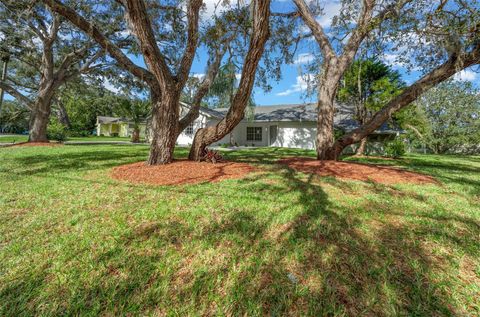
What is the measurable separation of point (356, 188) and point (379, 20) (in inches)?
186

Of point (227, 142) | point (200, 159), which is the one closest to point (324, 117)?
point (200, 159)

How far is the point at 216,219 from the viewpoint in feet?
9.87

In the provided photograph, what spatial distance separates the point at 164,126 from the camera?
19.5ft

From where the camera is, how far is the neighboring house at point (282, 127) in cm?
1686

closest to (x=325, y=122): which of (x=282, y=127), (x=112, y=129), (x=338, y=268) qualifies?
(x=338, y=268)

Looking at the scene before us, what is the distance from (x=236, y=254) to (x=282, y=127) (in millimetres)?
17693

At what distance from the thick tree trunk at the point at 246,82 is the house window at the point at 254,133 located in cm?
1407

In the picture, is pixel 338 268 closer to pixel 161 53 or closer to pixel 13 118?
pixel 161 53

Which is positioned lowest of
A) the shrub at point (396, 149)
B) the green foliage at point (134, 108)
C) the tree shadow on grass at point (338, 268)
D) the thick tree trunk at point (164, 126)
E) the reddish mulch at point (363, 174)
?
the tree shadow on grass at point (338, 268)

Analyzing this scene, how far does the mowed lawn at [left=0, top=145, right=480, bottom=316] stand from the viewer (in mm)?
1690

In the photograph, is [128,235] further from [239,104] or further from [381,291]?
[239,104]

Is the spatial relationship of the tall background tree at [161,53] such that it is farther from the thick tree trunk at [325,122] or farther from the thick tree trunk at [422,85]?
the thick tree trunk at [422,85]

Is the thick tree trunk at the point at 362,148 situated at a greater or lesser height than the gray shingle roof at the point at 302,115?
lesser

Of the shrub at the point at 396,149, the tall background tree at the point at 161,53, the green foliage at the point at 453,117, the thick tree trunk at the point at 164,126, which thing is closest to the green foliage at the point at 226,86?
the tall background tree at the point at 161,53
